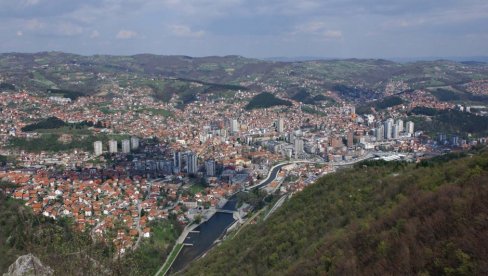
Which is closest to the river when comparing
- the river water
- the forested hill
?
the river water

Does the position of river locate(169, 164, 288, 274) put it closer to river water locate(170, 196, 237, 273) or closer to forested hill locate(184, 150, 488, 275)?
river water locate(170, 196, 237, 273)

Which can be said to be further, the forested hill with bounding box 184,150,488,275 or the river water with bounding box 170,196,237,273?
the river water with bounding box 170,196,237,273

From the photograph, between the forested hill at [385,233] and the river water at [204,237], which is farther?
the river water at [204,237]

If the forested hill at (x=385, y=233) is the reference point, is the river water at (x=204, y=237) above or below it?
below

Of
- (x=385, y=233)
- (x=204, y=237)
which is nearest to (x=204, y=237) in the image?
(x=204, y=237)

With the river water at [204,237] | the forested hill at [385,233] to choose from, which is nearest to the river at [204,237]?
the river water at [204,237]

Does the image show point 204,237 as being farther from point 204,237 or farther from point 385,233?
point 385,233

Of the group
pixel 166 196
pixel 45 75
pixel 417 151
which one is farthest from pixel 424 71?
pixel 166 196

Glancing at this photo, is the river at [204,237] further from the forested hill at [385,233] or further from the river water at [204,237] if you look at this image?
the forested hill at [385,233]

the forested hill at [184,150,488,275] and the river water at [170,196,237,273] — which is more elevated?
the forested hill at [184,150,488,275]
